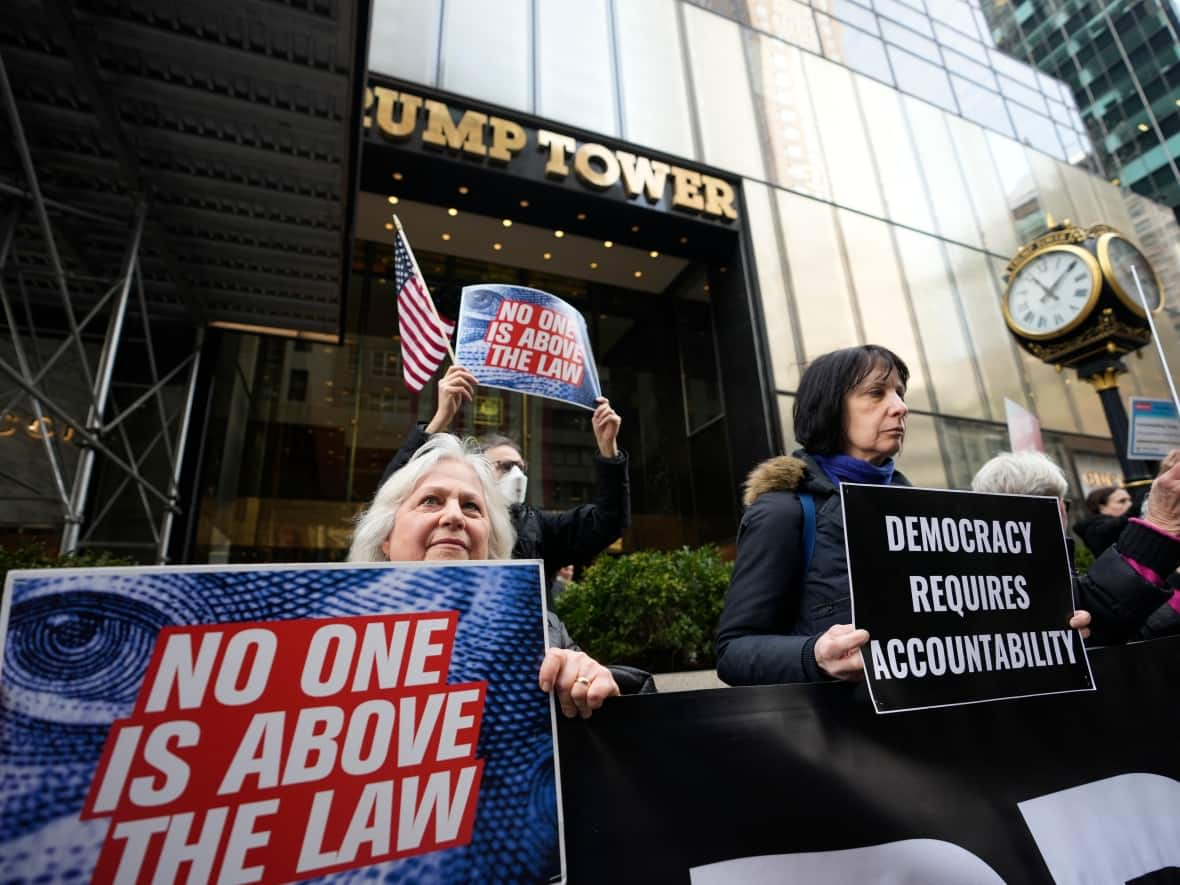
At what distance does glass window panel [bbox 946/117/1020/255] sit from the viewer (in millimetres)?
13172

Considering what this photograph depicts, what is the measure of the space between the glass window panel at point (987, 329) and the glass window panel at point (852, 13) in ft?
19.5

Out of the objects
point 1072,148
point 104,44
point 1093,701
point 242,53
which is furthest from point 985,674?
point 1072,148

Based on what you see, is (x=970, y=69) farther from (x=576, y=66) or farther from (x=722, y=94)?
(x=576, y=66)

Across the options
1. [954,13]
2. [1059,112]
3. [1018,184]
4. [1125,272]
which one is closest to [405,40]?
[1125,272]

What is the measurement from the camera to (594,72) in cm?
1005

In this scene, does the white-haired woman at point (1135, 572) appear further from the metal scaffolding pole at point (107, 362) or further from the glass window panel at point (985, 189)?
the glass window panel at point (985, 189)

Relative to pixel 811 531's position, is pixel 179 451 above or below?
above

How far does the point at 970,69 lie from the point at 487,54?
13931mm

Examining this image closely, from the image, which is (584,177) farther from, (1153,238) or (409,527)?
(1153,238)

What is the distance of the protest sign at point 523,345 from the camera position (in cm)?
Result: 360

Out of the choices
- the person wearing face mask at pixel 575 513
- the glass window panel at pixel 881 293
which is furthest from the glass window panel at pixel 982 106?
the person wearing face mask at pixel 575 513

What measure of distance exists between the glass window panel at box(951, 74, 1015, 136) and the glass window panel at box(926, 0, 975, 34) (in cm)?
232

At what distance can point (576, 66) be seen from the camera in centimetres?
994

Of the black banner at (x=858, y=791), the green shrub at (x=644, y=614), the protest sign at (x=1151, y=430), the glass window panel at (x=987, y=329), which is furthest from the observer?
the glass window panel at (x=987, y=329)
